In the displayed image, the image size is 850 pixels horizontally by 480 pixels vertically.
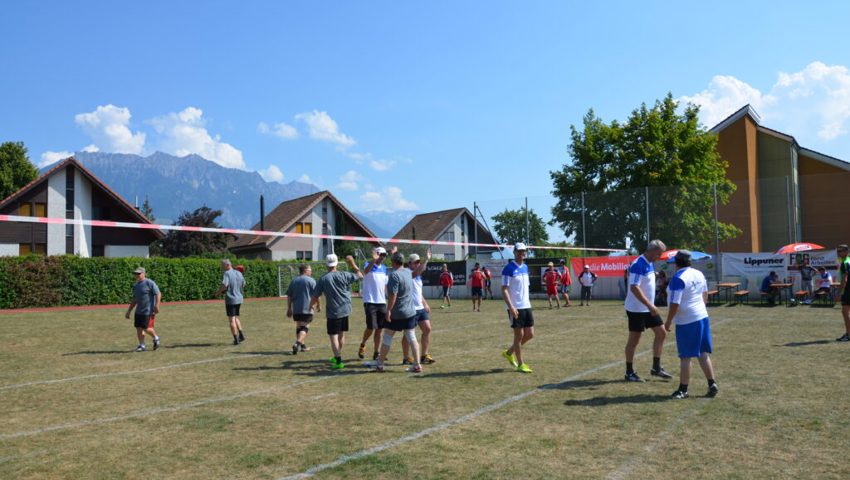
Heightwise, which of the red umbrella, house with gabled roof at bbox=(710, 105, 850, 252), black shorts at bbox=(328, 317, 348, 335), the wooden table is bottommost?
the wooden table

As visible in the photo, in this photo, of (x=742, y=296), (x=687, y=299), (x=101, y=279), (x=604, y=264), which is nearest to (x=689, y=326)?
(x=687, y=299)

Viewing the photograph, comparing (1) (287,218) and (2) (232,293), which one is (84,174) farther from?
(2) (232,293)

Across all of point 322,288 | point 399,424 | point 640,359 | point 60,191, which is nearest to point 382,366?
point 322,288

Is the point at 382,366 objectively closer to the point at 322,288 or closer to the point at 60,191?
the point at 322,288

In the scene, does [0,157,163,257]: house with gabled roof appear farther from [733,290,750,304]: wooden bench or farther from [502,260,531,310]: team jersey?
[502,260,531,310]: team jersey

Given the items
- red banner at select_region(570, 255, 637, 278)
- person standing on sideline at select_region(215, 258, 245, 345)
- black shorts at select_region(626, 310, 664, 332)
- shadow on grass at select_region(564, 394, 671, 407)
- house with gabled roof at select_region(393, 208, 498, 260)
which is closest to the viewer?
shadow on grass at select_region(564, 394, 671, 407)

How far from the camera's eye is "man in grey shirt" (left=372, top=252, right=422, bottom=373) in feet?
31.4

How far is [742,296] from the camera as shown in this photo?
24688 millimetres

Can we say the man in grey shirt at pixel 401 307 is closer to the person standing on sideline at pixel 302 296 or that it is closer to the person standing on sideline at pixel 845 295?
the person standing on sideline at pixel 302 296

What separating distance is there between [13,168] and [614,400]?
5442 centimetres

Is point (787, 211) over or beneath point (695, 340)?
over

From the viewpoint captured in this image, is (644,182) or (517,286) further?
(644,182)

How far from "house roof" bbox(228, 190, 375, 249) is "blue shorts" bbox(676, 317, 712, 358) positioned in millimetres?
45440

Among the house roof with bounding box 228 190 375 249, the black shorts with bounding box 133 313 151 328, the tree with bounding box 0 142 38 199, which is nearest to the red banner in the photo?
the black shorts with bounding box 133 313 151 328
